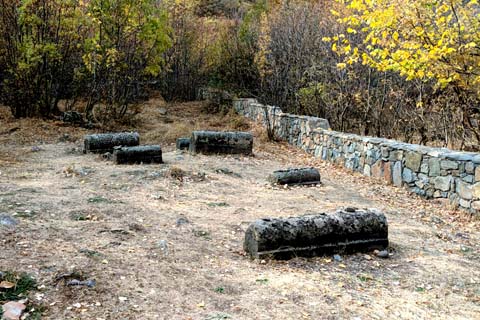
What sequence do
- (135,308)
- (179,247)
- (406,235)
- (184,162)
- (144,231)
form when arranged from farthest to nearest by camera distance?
(184,162)
(406,235)
(144,231)
(179,247)
(135,308)

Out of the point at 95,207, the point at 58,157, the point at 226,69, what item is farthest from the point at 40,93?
the point at 95,207

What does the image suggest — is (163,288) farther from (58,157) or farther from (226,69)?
(226,69)

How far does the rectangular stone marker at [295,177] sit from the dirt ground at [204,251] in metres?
0.26

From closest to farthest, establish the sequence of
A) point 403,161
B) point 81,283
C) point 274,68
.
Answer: point 81,283
point 403,161
point 274,68

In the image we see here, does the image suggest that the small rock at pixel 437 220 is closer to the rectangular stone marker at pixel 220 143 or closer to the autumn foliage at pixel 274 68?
the autumn foliage at pixel 274 68

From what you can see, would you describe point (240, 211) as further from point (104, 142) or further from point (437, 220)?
point (104, 142)

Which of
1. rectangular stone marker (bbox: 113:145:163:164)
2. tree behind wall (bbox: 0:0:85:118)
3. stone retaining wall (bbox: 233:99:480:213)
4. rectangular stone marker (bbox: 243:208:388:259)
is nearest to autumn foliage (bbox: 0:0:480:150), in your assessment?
tree behind wall (bbox: 0:0:85:118)

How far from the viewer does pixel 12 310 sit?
9.71 feet

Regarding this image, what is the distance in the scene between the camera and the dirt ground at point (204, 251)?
3418mm

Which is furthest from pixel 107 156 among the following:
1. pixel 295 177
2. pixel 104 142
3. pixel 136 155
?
pixel 295 177

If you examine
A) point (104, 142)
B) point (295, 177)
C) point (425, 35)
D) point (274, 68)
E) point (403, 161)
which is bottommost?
point (295, 177)

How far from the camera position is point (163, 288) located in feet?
11.8

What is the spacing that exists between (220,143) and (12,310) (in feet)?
27.7

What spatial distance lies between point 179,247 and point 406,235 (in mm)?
2899
